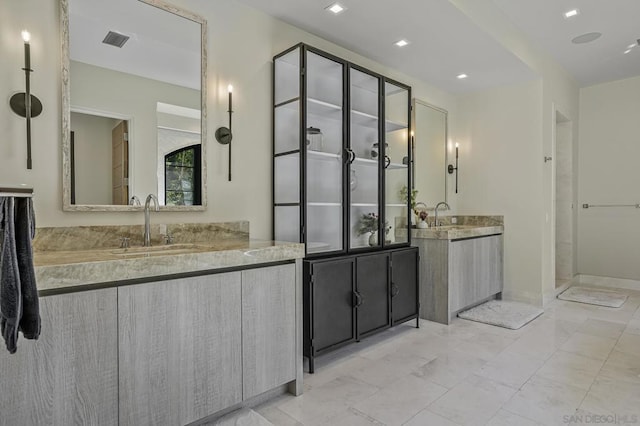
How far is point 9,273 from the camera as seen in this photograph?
118cm

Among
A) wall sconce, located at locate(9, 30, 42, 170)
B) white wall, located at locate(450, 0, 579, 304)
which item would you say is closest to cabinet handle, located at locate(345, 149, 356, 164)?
wall sconce, located at locate(9, 30, 42, 170)

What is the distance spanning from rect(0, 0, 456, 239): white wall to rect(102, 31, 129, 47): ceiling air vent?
25cm

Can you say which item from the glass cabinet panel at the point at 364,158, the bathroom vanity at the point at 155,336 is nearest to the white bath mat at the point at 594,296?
the glass cabinet panel at the point at 364,158

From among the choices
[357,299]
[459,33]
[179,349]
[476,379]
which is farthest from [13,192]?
[459,33]

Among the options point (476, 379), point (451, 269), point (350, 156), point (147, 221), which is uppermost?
point (350, 156)

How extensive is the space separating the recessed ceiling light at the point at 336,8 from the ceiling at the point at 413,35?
0.04 meters

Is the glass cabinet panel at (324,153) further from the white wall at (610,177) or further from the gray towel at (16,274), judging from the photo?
the white wall at (610,177)

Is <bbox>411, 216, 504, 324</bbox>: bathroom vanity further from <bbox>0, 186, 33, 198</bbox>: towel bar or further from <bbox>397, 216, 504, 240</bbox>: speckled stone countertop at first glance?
<bbox>0, 186, 33, 198</bbox>: towel bar

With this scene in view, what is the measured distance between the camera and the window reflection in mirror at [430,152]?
4383mm

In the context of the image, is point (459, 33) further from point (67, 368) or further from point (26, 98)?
point (67, 368)

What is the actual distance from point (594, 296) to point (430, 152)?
286 centimetres

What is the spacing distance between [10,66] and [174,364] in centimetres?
167

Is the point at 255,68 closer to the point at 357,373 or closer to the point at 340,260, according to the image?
the point at 340,260

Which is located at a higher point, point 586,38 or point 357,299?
point 586,38
